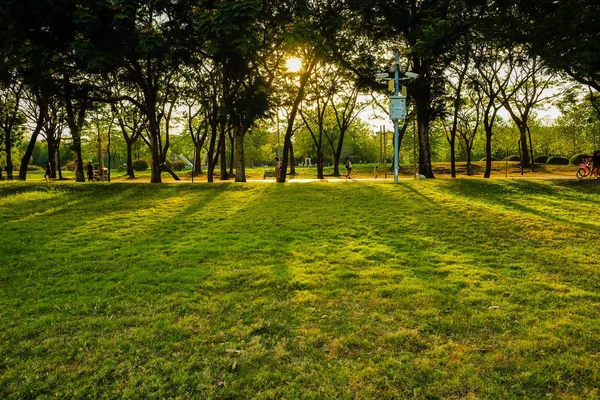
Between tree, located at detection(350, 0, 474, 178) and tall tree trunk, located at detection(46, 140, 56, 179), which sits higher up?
tree, located at detection(350, 0, 474, 178)

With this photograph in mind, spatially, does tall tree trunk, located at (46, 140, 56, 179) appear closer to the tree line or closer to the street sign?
the tree line

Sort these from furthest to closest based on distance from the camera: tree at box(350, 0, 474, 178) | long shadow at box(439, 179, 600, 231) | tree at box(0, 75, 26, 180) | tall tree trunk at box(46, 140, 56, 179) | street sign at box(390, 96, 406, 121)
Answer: tall tree trunk at box(46, 140, 56, 179) → tree at box(0, 75, 26, 180) → tree at box(350, 0, 474, 178) → street sign at box(390, 96, 406, 121) → long shadow at box(439, 179, 600, 231)

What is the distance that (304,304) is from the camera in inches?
220

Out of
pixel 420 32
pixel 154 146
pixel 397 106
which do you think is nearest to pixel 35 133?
pixel 154 146

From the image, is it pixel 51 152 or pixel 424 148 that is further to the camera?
pixel 51 152

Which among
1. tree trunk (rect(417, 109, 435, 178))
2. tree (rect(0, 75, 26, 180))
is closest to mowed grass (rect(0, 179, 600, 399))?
tree trunk (rect(417, 109, 435, 178))

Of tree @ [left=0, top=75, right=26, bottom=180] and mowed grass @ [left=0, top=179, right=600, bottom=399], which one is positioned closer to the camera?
mowed grass @ [left=0, top=179, right=600, bottom=399]

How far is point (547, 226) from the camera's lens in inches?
383

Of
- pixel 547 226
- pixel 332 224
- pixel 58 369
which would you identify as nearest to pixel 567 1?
pixel 547 226

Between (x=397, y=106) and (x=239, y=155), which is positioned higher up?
(x=397, y=106)

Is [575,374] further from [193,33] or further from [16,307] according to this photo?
[193,33]

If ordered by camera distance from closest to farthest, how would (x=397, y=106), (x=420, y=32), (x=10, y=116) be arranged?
(x=397, y=106) < (x=420, y=32) < (x=10, y=116)

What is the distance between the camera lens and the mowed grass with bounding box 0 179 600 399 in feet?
12.4

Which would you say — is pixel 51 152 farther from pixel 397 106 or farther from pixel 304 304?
pixel 304 304
